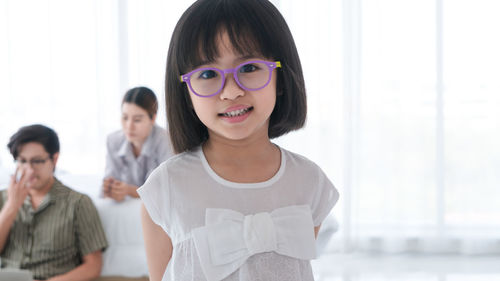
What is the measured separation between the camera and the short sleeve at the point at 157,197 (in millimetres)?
1005

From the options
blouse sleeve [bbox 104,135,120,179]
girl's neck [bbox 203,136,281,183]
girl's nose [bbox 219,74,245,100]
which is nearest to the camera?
girl's nose [bbox 219,74,245,100]

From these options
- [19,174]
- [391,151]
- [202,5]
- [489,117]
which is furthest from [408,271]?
[202,5]

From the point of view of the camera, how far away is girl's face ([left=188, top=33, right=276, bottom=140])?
0.94 m

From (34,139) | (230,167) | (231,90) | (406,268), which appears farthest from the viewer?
(406,268)

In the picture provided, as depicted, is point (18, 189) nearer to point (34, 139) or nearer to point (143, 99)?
point (34, 139)

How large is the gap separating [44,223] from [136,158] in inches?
35.2

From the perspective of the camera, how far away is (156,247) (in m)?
1.06

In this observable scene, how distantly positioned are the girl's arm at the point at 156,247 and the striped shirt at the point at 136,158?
208 centimetres

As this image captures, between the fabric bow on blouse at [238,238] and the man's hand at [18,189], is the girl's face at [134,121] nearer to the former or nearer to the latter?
the man's hand at [18,189]

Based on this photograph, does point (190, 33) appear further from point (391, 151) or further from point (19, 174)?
point (391, 151)

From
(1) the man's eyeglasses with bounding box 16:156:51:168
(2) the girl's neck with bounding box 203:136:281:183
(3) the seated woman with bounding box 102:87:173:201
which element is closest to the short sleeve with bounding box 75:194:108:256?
(1) the man's eyeglasses with bounding box 16:156:51:168

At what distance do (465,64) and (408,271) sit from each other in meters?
1.50

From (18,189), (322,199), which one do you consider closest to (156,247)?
(322,199)

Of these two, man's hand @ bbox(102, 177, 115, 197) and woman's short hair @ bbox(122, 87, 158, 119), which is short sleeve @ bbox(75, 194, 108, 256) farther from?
woman's short hair @ bbox(122, 87, 158, 119)
